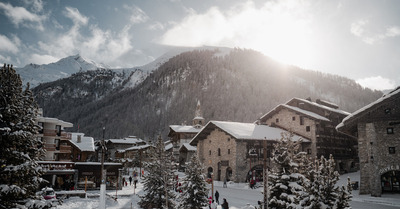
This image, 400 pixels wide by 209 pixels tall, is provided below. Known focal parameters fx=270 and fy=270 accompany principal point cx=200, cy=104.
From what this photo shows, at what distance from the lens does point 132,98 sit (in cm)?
18788

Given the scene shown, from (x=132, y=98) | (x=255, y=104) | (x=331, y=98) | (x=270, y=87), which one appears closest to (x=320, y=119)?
(x=255, y=104)

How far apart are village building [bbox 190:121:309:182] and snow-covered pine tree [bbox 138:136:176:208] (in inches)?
493

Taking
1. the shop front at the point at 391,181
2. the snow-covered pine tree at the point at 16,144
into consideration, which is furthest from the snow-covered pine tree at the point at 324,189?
the shop front at the point at 391,181

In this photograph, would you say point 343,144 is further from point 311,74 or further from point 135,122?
point 311,74

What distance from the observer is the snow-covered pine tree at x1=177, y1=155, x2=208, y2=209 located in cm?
1923

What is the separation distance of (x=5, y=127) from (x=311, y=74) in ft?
687

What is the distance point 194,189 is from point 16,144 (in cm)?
1219

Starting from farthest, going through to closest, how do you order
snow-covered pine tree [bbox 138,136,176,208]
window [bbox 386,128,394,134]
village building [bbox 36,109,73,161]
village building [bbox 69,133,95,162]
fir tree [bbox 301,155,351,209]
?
1. village building [bbox 69,133,95,162]
2. village building [bbox 36,109,73,161]
3. window [bbox 386,128,394,134]
4. snow-covered pine tree [bbox 138,136,176,208]
5. fir tree [bbox 301,155,351,209]

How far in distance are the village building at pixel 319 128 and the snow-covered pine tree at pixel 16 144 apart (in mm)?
37299

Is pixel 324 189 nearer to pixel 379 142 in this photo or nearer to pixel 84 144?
pixel 379 142

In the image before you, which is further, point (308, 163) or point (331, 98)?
point (331, 98)

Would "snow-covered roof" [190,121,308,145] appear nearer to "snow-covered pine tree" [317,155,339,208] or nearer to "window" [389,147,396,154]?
"window" [389,147,396,154]

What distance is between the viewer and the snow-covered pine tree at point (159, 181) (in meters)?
23.5

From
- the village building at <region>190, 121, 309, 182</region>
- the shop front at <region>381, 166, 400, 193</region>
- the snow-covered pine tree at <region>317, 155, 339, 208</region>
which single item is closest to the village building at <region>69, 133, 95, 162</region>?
the village building at <region>190, 121, 309, 182</region>
